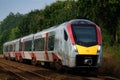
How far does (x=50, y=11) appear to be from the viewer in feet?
287

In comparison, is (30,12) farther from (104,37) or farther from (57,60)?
(57,60)

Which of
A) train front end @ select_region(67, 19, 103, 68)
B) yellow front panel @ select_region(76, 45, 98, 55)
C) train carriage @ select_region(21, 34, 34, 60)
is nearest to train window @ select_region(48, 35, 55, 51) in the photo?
train front end @ select_region(67, 19, 103, 68)

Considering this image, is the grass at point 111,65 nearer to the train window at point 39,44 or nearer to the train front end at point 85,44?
the train front end at point 85,44

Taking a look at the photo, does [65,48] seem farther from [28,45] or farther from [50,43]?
[28,45]

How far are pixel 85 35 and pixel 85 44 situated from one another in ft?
1.98

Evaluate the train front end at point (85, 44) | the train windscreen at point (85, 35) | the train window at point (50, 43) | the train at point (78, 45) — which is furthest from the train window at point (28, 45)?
the train windscreen at point (85, 35)

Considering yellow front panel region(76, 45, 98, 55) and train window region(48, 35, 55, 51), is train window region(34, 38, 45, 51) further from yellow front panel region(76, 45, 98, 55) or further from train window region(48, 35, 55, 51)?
yellow front panel region(76, 45, 98, 55)

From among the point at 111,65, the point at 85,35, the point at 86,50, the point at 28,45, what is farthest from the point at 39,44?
the point at 86,50

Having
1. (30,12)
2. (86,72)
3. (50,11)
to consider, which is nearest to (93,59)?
(86,72)

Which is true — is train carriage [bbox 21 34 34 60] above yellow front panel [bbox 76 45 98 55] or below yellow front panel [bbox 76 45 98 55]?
above

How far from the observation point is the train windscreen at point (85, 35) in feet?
69.3

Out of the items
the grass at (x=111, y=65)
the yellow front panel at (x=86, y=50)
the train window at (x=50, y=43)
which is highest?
the train window at (x=50, y=43)

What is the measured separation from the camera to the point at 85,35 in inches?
840

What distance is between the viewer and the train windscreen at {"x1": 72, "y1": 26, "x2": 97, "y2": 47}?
21.1 metres
